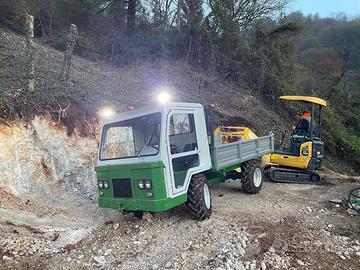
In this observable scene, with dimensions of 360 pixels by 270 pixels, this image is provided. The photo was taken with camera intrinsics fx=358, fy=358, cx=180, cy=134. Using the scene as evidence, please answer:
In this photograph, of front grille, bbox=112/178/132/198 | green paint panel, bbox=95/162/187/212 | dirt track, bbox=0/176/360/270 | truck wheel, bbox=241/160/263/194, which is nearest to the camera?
dirt track, bbox=0/176/360/270

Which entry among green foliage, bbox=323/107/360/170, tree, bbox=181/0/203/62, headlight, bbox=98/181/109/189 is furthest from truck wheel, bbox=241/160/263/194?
tree, bbox=181/0/203/62

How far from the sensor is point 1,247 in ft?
16.5

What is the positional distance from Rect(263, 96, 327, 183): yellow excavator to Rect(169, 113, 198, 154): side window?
4.66m

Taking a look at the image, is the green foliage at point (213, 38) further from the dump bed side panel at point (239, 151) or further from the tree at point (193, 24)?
the dump bed side panel at point (239, 151)

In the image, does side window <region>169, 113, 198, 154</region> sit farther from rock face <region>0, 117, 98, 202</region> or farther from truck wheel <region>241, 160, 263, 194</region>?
rock face <region>0, 117, 98, 202</region>

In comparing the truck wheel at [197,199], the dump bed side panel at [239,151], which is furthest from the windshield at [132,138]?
the dump bed side panel at [239,151]

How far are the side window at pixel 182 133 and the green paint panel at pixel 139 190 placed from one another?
22.8 inches


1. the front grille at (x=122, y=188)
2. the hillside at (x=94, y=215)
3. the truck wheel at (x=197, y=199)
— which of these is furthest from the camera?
the truck wheel at (x=197, y=199)

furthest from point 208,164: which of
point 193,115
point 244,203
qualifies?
point 244,203

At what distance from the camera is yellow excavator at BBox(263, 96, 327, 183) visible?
10352 mm

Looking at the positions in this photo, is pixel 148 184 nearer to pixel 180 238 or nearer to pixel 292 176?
pixel 180 238

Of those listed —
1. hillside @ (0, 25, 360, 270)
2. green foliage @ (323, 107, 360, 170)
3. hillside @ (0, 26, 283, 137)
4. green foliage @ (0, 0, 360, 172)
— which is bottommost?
green foliage @ (323, 107, 360, 170)

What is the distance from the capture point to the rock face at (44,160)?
23.8ft

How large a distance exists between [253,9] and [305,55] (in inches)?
710
